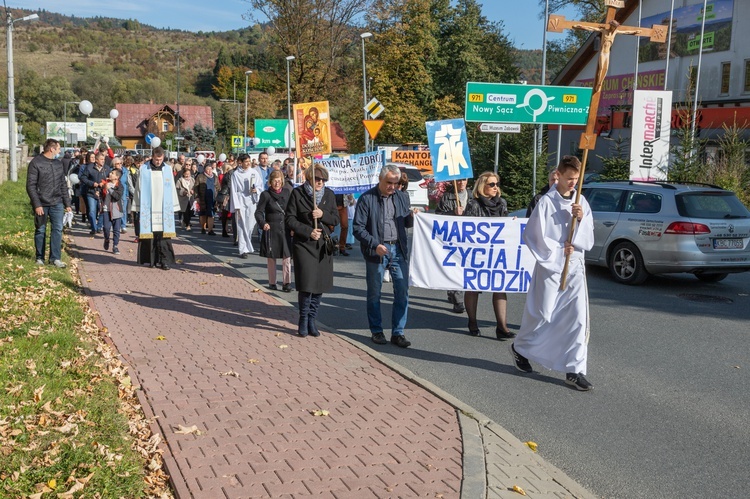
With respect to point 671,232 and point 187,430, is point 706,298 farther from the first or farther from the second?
point 187,430

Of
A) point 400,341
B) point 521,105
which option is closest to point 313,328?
point 400,341

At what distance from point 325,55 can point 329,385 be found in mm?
44405

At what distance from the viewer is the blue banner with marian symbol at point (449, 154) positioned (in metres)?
11.6

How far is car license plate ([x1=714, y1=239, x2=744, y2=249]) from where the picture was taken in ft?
39.9

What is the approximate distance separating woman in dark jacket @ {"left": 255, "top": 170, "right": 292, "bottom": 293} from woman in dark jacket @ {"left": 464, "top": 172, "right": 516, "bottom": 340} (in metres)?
3.45

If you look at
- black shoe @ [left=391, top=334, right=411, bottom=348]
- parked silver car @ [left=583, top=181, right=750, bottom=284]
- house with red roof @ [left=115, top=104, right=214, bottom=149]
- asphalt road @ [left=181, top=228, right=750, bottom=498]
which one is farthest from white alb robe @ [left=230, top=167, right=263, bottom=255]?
house with red roof @ [left=115, top=104, right=214, bottom=149]

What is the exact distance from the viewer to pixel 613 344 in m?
8.71

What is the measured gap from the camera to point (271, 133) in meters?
59.5

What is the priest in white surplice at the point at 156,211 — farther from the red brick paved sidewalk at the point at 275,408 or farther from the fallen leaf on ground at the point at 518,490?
the fallen leaf on ground at the point at 518,490

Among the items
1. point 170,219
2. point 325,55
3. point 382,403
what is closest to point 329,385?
point 382,403

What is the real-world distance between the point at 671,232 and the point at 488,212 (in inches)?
171

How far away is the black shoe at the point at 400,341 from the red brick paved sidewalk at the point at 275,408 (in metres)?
0.51

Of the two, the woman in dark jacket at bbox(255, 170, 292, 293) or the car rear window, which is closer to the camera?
the woman in dark jacket at bbox(255, 170, 292, 293)

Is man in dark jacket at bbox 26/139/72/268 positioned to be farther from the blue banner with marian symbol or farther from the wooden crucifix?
the wooden crucifix
